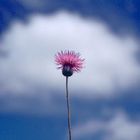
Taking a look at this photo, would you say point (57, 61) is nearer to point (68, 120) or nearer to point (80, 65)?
point (80, 65)

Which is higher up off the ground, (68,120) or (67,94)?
(67,94)

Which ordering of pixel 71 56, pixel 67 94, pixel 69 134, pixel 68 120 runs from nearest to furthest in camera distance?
1. pixel 69 134
2. pixel 68 120
3. pixel 67 94
4. pixel 71 56

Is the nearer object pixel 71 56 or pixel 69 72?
pixel 69 72

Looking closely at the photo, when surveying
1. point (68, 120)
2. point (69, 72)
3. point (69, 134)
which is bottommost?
point (69, 134)

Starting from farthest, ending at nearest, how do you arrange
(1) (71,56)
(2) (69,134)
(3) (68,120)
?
(1) (71,56) < (3) (68,120) < (2) (69,134)

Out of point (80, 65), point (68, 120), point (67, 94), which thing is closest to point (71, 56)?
point (80, 65)

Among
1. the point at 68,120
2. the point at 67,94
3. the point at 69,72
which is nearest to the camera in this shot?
the point at 68,120

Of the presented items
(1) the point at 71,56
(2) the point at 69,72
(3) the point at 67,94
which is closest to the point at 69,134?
(3) the point at 67,94

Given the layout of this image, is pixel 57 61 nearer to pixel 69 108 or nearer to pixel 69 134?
pixel 69 108

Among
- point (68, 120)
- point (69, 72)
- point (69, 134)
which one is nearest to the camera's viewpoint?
point (69, 134)
